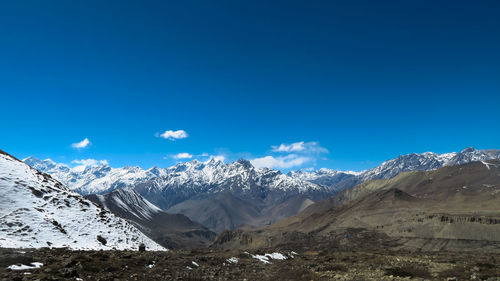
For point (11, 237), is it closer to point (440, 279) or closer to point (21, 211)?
point (21, 211)

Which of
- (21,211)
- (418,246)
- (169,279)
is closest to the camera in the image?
(169,279)

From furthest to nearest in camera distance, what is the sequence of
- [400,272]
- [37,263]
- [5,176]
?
[5,176] < [400,272] < [37,263]

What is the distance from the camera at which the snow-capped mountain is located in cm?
2967

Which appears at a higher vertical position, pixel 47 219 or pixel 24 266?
pixel 47 219

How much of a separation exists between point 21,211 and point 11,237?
5591mm

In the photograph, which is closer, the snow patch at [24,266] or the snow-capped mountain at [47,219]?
the snow patch at [24,266]

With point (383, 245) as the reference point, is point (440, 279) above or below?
above

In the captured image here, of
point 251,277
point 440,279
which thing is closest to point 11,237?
point 251,277

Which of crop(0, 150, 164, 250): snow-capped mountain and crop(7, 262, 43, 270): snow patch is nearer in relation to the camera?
crop(7, 262, 43, 270): snow patch

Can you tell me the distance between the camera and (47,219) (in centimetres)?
3391

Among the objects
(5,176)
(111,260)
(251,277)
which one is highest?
(5,176)

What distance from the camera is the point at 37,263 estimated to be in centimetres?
1953

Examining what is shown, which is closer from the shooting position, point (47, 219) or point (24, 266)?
point (24, 266)

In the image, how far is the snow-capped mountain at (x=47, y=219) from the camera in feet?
97.3
